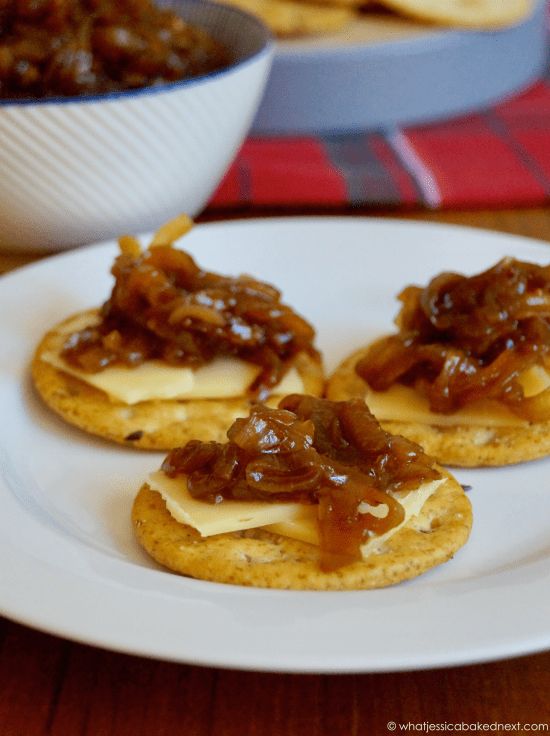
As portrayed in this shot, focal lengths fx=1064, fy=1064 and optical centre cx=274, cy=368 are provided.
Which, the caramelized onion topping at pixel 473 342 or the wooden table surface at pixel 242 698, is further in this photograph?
the caramelized onion topping at pixel 473 342

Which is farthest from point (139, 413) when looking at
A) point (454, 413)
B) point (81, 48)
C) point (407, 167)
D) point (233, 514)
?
point (407, 167)

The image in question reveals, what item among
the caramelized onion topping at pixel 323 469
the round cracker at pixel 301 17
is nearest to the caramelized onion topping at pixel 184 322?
Answer: the caramelized onion topping at pixel 323 469

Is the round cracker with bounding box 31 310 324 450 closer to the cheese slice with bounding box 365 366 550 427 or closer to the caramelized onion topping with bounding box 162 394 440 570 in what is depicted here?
the cheese slice with bounding box 365 366 550 427

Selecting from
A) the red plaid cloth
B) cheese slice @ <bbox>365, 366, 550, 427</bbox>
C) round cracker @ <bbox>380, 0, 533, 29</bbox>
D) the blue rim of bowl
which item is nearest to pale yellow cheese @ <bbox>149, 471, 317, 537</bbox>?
cheese slice @ <bbox>365, 366, 550, 427</bbox>

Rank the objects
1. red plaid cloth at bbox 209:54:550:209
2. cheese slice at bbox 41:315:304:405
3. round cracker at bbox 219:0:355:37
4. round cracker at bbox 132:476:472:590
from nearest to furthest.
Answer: round cracker at bbox 132:476:472:590 < cheese slice at bbox 41:315:304:405 < red plaid cloth at bbox 209:54:550:209 < round cracker at bbox 219:0:355:37

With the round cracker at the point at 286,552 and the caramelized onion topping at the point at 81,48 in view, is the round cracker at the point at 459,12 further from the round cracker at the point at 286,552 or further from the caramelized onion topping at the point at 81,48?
the round cracker at the point at 286,552
